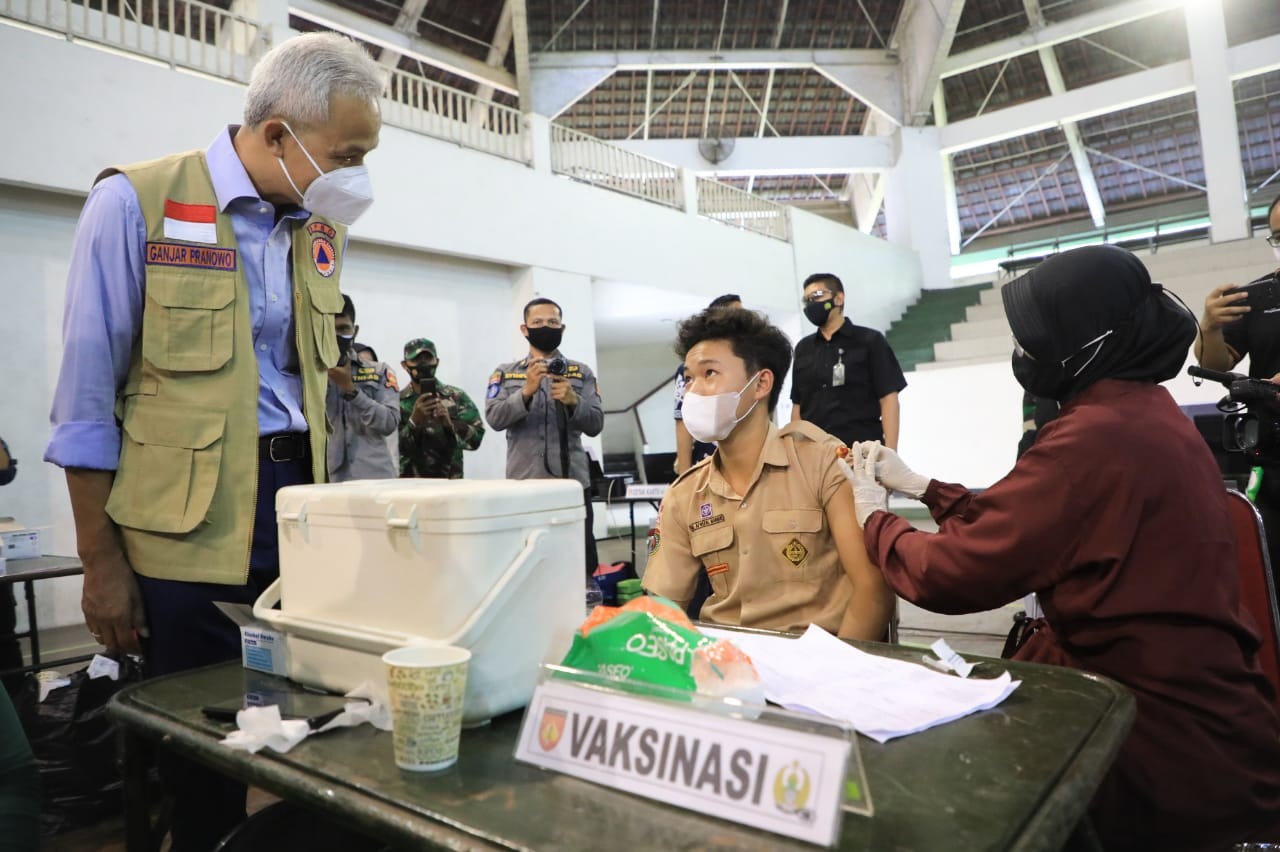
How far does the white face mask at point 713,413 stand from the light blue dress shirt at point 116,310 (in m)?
0.80

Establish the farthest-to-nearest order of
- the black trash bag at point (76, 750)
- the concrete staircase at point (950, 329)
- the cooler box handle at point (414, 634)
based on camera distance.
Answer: the concrete staircase at point (950, 329)
the black trash bag at point (76, 750)
the cooler box handle at point (414, 634)

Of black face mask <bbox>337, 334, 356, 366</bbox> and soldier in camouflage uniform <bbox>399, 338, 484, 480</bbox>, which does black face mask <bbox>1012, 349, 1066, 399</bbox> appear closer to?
black face mask <bbox>337, 334, 356, 366</bbox>

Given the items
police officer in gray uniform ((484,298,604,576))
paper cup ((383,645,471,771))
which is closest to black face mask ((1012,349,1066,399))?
paper cup ((383,645,471,771))

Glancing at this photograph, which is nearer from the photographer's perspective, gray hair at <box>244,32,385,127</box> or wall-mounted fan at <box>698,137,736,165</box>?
gray hair at <box>244,32,385,127</box>

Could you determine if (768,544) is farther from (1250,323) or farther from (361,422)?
(361,422)

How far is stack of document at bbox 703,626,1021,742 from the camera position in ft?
2.76

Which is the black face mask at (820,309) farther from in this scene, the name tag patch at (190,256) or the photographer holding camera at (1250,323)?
the name tag patch at (190,256)

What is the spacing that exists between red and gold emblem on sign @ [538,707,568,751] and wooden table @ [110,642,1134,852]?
1.0 inches

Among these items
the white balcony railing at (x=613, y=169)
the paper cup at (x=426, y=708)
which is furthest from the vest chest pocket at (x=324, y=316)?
the white balcony railing at (x=613, y=169)

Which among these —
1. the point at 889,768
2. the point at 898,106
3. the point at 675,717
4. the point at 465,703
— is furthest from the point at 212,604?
the point at 898,106

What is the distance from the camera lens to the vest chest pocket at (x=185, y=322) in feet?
4.14

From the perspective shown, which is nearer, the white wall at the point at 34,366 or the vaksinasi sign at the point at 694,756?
the vaksinasi sign at the point at 694,756

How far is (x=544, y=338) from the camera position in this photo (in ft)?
12.0

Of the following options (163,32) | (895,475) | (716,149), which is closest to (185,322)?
(895,475)
